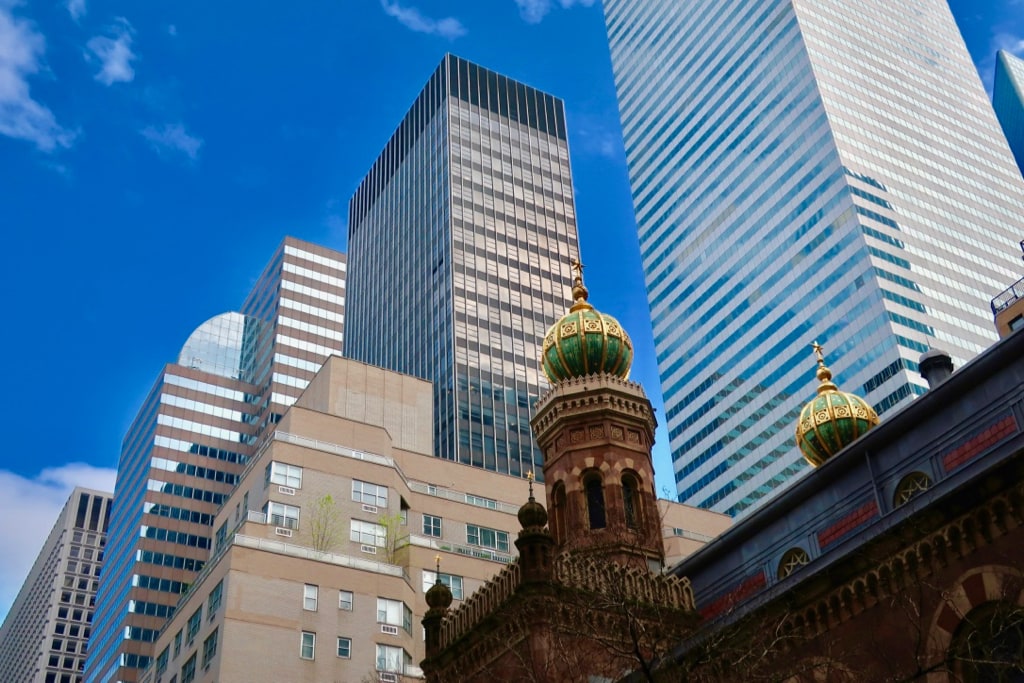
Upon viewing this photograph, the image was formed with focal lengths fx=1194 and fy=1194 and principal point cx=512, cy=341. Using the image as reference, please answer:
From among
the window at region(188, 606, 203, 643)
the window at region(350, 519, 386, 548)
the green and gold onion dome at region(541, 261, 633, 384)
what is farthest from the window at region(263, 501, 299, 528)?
the green and gold onion dome at region(541, 261, 633, 384)

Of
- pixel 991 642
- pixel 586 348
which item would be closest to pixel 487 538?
pixel 586 348

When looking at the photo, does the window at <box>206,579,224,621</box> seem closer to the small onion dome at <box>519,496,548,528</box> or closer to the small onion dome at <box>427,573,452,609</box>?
the small onion dome at <box>427,573,452,609</box>

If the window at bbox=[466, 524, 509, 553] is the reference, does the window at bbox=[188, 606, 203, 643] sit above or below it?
below

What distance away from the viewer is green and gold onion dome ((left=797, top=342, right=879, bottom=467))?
44.2 m

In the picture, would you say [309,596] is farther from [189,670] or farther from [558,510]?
[558,510]

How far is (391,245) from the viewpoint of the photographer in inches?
6713

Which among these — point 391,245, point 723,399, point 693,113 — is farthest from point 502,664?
point 391,245

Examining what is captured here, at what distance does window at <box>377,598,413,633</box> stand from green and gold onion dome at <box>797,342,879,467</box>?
80.7 ft

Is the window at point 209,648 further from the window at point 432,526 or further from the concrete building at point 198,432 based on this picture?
the concrete building at point 198,432

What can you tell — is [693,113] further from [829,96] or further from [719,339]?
[719,339]

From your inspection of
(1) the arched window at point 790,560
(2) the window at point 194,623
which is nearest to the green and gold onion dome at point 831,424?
(1) the arched window at point 790,560

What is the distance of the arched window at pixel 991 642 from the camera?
2297 centimetres

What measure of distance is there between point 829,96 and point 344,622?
317ft

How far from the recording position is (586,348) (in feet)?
144
